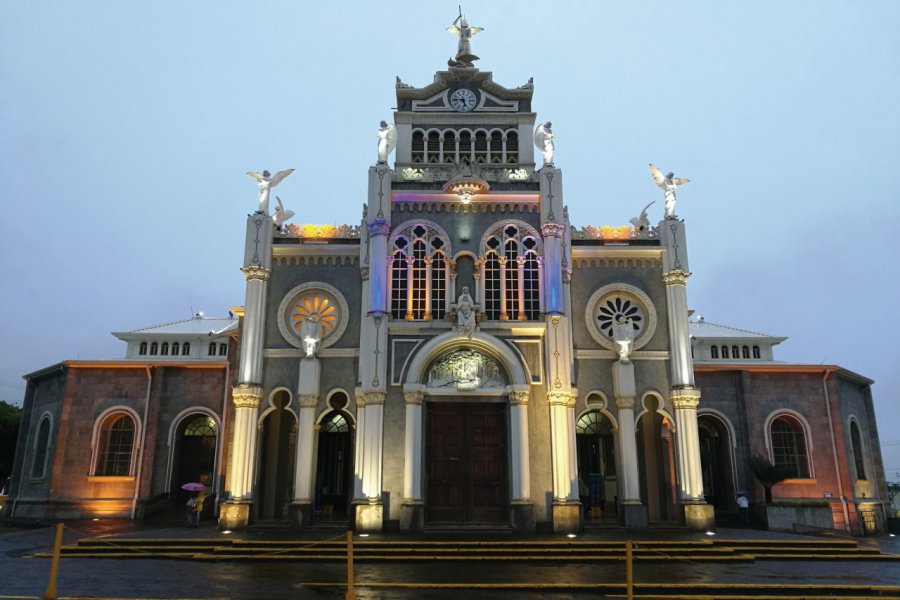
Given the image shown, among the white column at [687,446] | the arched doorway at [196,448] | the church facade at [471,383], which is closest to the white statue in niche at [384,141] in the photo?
the church facade at [471,383]

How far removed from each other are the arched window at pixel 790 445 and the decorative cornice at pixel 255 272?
22.9 meters

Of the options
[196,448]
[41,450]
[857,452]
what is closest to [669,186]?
[857,452]

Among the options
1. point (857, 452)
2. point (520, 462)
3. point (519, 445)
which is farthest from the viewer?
point (857, 452)

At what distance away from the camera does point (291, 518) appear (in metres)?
24.1

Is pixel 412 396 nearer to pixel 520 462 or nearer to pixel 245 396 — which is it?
pixel 520 462

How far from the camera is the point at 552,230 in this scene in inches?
1024

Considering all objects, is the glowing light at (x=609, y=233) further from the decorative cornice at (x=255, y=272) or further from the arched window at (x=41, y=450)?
the arched window at (x=41, y=450)


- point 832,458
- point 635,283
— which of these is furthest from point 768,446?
point 635,283

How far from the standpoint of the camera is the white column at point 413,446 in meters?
23.5

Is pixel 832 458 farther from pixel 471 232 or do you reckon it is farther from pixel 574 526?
pixel 471 232

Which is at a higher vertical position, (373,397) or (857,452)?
(373,397)

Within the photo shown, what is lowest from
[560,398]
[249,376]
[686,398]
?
[560,398]

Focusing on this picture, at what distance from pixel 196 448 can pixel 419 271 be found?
15.0 meters

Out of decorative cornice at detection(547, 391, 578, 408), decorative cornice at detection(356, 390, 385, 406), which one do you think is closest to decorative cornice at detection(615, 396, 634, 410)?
decorative cornice at detection(547, 391, 578, 408)
